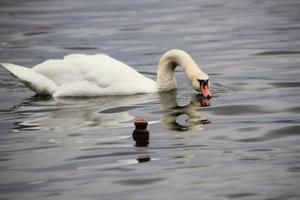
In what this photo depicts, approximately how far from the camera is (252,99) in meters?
15.1

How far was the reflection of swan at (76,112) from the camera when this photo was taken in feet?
44.2

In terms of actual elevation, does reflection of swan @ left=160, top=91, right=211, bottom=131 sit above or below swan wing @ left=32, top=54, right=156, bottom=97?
below

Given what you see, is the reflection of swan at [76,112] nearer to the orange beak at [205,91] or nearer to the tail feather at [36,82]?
the tail feather at [36,82]

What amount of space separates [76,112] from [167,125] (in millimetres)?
1878

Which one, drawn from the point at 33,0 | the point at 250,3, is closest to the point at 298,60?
the point at 250,3

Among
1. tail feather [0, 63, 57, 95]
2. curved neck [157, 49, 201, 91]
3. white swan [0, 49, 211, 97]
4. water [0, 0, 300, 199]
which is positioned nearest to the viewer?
water [0, 0, 300, 199]

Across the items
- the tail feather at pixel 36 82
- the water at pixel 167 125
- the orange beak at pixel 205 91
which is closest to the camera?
the water at pixel 167 125

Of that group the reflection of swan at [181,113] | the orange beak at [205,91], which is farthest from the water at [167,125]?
the orange beak at [205,91]

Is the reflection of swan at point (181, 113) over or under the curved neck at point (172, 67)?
under

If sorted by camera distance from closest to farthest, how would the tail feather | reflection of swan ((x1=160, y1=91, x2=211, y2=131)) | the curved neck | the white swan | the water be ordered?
the water, reflection of swan ((x1=160, y1=91, x2=211, y2=131)), the white swan, the curved neck, the tail feather

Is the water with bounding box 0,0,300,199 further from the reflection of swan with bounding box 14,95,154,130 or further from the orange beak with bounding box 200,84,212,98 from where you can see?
the orange beak with bounding box 200,84,212,98

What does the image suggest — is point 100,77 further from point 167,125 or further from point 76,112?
point 167,125

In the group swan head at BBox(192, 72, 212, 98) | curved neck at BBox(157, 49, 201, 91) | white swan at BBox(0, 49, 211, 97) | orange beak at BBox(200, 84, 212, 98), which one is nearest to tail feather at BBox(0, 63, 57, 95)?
white swan at BBox(0, 49, 211, 97)

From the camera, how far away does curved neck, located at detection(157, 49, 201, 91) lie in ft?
52.9
